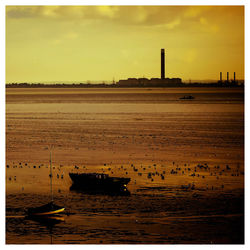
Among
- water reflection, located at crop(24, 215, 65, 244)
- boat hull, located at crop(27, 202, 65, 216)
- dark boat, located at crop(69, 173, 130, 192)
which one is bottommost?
water reflection, located at crop(24, 215, 65, 244)

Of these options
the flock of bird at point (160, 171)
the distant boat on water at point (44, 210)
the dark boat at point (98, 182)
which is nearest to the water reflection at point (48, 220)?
the distant boat on water at point (44, 210)

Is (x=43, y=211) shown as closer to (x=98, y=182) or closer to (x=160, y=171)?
(x=98, y=182)

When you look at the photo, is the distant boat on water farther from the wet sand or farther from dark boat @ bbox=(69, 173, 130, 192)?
dark boat @ bbox=(69, 173, 130, 192)

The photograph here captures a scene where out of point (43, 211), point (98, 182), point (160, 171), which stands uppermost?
point (160, 171)

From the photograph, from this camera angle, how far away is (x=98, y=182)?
23.3 m

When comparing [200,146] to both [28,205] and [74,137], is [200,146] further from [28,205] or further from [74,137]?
[28,205]

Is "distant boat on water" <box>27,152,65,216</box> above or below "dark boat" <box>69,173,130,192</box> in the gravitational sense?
below

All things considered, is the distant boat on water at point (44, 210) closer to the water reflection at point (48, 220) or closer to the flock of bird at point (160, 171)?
the water reflection at point (48, 220)

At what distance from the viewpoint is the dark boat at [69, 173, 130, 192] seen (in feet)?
75.3

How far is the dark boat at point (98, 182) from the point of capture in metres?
22.9

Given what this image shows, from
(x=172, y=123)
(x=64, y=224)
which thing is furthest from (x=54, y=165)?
(x=172, y=123)

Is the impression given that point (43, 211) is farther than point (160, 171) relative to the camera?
No

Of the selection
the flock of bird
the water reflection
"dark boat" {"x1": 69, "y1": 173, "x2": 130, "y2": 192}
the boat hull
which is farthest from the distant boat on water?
the flock of bird

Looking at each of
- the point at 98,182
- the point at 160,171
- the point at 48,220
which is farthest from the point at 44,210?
the point at 160,171
